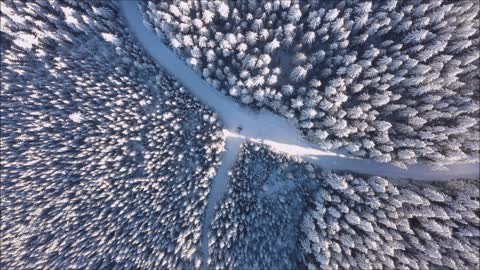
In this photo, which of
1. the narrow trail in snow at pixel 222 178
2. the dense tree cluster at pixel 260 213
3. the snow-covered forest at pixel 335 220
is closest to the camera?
the snow-covered forest at pixel 335 220

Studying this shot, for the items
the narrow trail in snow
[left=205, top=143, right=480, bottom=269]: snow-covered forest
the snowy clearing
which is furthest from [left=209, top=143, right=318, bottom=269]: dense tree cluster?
the snowy clearing

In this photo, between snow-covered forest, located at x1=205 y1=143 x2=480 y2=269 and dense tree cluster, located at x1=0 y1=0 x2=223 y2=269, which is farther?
dense tree cluster, located at x1=0 y1=0 x2=223 y2=269

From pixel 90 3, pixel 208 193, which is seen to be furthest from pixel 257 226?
pixel 90 3

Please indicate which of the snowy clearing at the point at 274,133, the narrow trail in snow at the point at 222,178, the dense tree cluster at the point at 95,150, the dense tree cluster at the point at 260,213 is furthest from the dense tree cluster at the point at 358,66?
the dense tree cluster at the point at 95,150

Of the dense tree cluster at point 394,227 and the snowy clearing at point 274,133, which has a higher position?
the snowy clearing at point 274,133

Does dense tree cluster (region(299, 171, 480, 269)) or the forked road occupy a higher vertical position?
the forked road

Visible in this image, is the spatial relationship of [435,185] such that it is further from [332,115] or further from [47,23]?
[47,23]

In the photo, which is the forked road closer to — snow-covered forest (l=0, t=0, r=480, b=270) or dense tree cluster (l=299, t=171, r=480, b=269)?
snow-covered forest (l=0, t=0, r=480, b=270)

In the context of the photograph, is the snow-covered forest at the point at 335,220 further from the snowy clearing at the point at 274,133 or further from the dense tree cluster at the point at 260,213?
the snowy clearing at the point at 274,133
